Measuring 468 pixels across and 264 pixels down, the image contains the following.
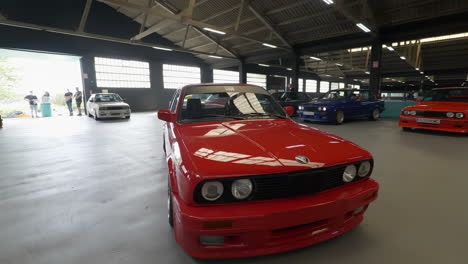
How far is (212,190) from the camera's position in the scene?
117 centimetres

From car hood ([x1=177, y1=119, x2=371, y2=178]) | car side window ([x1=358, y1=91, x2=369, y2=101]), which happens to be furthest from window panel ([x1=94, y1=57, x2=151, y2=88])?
car hood ([x1=177, y1=119, x2=371, y2=178])

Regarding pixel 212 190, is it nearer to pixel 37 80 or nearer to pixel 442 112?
pixel 442 112

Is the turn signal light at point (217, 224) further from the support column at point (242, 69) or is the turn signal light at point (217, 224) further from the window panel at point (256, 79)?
the window panel at point (256, 79)

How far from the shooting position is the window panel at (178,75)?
17.2 metres

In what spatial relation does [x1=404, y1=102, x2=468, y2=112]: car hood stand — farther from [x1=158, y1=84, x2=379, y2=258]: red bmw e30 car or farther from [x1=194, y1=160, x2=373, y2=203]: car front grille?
[x1=194, y1=160, x2=373, y2=203]: car front grille

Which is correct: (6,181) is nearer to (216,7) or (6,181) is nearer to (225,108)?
(225,108)

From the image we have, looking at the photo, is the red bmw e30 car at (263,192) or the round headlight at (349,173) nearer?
the red bmw e30 car at (263,192)

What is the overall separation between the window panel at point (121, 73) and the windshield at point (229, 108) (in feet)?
47.3

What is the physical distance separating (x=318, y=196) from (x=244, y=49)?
579 inches

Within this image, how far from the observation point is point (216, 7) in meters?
10.4

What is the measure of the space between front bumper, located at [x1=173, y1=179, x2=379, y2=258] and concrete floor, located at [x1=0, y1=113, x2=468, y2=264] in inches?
6.6

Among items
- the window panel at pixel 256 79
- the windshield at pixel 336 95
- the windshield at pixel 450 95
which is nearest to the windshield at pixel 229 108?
the windshield at pixel 450 95

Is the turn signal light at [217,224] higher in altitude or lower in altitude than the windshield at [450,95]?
lower

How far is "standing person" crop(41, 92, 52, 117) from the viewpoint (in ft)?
40.3
